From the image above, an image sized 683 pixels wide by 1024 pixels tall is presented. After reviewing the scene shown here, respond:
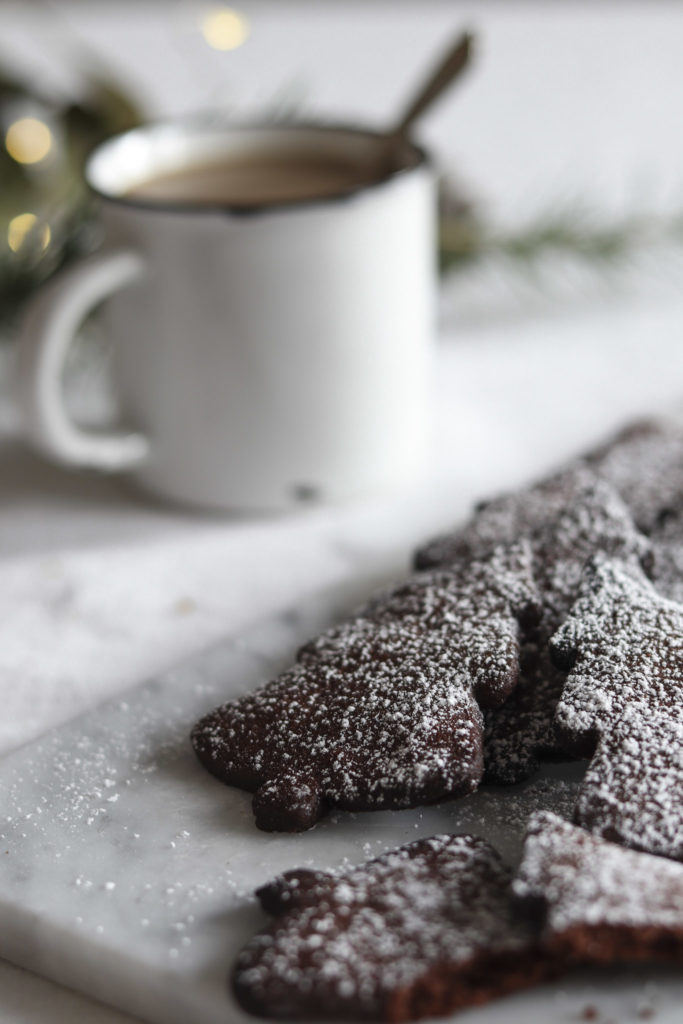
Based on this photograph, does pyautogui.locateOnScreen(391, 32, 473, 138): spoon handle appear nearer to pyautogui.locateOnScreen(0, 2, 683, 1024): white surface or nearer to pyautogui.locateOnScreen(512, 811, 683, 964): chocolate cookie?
pyautogui.locateOnScreen(0, 2, 683, 1024): white surface

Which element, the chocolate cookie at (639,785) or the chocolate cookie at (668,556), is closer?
the chocolate cookie at (639,785)

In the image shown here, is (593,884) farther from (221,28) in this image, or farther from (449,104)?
(449,104)

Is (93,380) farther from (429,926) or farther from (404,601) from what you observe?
(429,926)

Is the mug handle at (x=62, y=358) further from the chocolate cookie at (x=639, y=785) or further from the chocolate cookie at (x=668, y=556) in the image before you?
the chocolate cookie at (x=639, y=785)

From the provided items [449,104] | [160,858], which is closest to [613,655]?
[160,858]

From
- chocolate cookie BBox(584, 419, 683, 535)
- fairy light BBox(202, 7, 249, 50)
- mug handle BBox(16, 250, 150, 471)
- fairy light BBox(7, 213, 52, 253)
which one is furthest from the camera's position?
fairy light BBox(202, 7, 249, 50)

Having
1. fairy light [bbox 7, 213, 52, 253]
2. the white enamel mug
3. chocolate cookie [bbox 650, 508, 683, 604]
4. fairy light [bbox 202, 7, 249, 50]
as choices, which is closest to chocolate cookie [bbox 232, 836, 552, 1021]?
chocolate cookie [bbox 650, 508, 683, 604]

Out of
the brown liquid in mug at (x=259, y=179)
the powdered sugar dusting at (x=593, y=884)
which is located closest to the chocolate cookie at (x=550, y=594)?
the powdered sugar dusting at (x=593, y=884)
